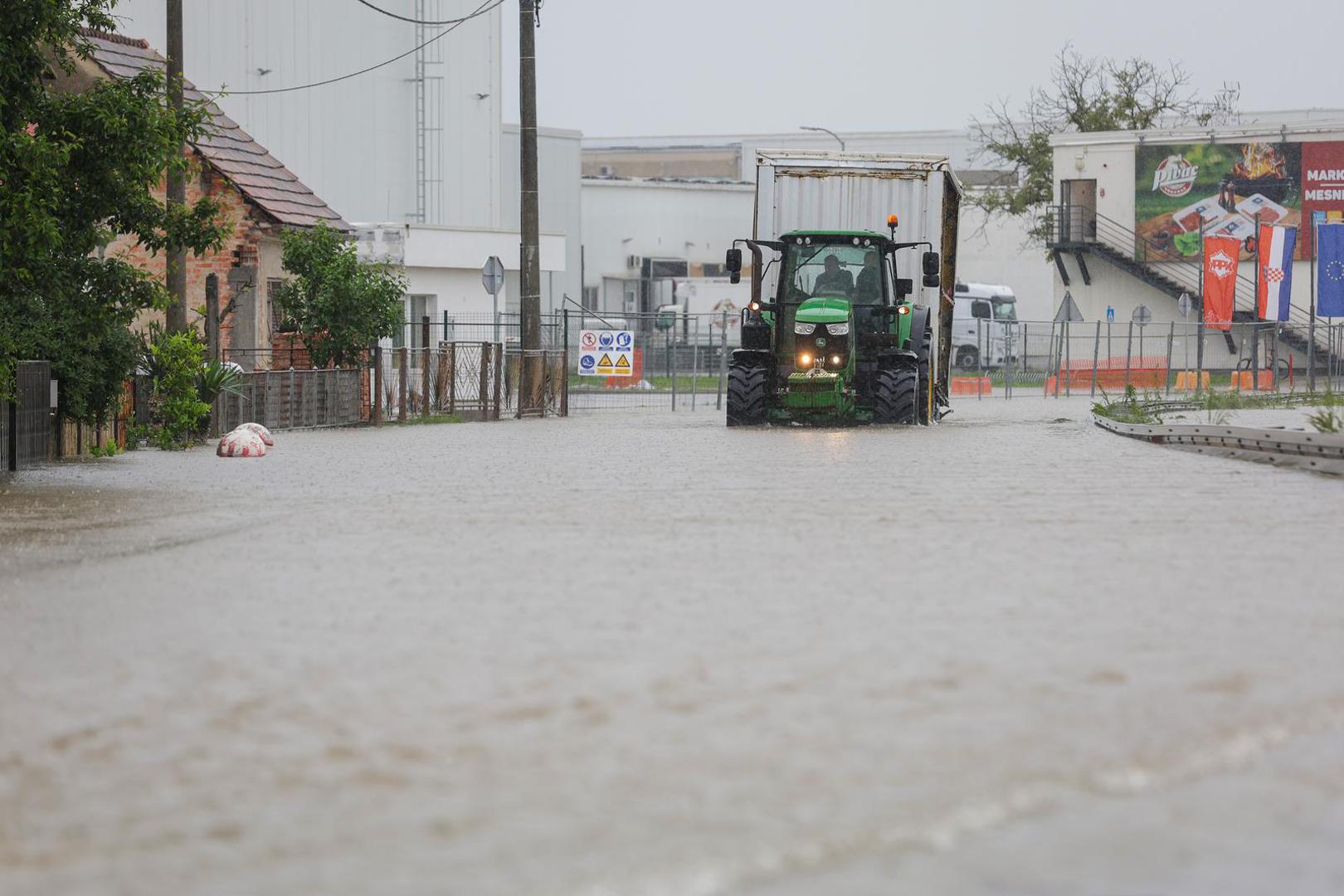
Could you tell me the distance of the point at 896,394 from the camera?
2898 centimetres

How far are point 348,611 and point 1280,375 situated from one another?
56.6 m

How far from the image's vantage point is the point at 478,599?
9859 mm

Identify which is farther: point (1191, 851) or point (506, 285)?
point (506, 285)

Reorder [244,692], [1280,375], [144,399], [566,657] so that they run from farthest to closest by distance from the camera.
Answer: [1280,375], [144,399], [566,657], [244,692]

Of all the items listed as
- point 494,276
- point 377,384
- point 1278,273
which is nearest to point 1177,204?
point 1278,273

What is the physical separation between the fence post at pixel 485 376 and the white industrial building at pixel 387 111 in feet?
32.9

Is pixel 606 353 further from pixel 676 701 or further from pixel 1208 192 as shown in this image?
pixel 1208 192

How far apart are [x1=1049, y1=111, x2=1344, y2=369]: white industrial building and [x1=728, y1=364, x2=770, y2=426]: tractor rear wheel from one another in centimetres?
3943

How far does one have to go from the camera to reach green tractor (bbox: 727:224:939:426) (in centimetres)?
2906

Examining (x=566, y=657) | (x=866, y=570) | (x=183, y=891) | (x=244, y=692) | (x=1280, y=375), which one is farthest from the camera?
(x=1280, y=375)

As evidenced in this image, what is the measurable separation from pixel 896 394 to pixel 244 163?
12867 millimetres

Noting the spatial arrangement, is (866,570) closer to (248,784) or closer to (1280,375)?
(248,784)

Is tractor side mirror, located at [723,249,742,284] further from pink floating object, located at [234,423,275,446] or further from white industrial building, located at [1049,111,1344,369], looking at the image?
white industrial building, located at [1049,111,1344,369]

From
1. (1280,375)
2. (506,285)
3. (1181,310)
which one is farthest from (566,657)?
(1181,310)
